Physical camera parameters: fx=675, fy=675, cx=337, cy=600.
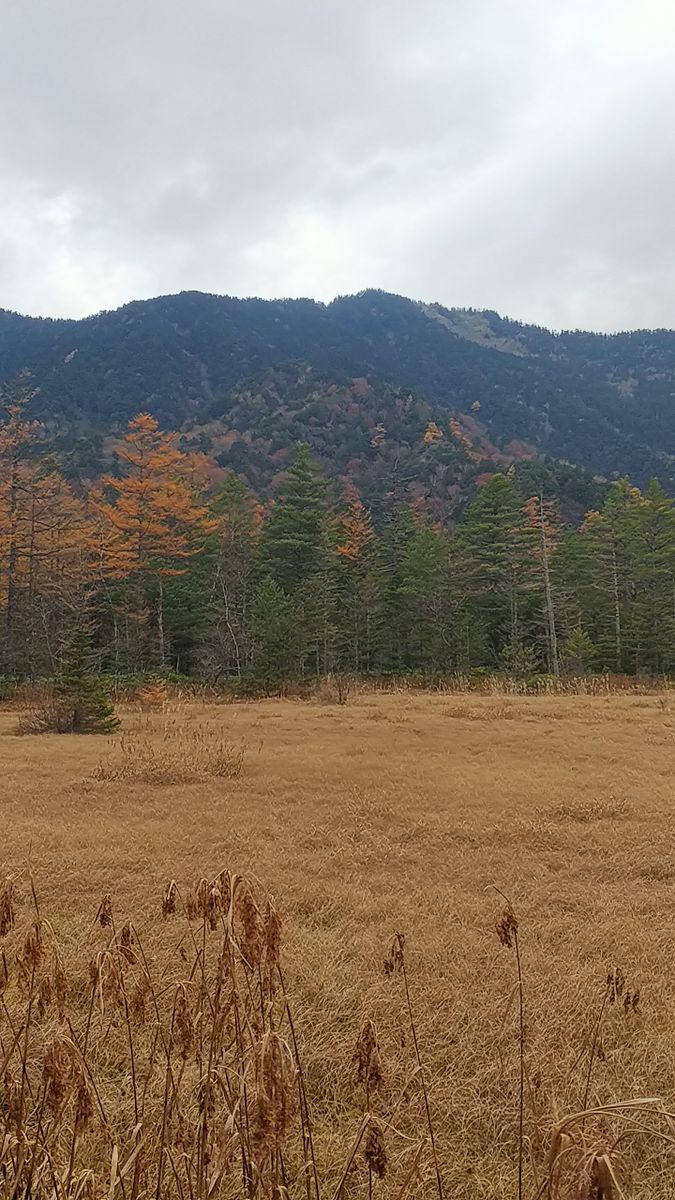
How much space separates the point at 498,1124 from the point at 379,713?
10293mm

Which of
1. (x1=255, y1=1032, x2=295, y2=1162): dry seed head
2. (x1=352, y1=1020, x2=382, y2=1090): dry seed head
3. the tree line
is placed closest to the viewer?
(x1=255, y1=1032, x2=295, y2=1162): dry seed head

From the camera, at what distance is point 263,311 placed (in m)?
105

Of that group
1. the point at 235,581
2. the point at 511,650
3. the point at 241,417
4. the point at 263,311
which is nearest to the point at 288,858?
the point at 511,650

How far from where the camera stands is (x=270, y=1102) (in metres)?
0.99

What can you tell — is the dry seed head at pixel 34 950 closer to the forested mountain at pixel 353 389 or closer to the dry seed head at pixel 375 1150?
the dry seed head at pixel 375 1150

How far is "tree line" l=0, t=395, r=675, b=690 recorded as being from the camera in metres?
23.3

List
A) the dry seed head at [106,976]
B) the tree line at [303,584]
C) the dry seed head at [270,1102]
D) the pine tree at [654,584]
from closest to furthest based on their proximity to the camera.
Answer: the dry seed head at [270,1102] → the dry seed head at [106,976] → the tree line at [303,584] → the pine tree at [654,584]

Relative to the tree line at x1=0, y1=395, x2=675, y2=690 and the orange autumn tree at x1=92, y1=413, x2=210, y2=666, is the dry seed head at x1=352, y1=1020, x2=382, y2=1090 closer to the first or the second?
the tree line at x1=0, y1=395, x2=675, y2=690

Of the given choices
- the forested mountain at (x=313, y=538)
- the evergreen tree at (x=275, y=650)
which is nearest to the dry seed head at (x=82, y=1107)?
the forested mountain at (x=313, y=538)

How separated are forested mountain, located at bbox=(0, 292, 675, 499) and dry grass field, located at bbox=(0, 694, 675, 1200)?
148 feet

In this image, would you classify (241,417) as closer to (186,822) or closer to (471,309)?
(186,822)

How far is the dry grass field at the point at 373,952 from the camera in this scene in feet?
5.35

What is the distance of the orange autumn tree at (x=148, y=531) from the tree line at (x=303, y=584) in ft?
0.30

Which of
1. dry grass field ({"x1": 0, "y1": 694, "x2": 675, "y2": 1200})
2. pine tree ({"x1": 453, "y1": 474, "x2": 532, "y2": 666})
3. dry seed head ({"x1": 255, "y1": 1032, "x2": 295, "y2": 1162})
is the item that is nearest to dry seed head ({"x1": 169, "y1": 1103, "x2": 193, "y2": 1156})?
dry grass field ({"x1": 0, "y1": 694, "x2": 675, "y2": 1200})
